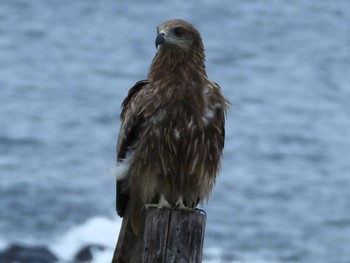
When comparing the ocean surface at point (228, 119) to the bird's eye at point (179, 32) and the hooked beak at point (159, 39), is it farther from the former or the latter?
the hooked beak at point (159, 39)

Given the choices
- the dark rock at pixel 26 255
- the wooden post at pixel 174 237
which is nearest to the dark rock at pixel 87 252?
the dark rock at pixel 26 255

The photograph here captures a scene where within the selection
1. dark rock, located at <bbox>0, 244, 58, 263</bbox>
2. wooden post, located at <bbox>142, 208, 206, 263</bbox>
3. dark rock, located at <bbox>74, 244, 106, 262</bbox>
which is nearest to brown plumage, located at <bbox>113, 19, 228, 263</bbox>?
wooden post, located at <bbox>142, 208, 206, 263</bbox>

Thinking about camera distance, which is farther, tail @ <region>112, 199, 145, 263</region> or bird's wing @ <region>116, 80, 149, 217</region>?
bird's wing @ <region>116, 80, 149, 217</region>

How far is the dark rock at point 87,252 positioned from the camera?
1429cm

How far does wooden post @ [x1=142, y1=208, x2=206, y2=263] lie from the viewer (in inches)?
299

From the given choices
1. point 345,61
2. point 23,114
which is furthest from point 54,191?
point 345,61

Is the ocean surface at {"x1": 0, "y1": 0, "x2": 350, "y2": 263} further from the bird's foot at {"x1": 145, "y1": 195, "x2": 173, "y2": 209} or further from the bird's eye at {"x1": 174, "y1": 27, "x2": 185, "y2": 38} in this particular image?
the bird's eye at {"x1": 174, "y1": 27, "x2": 185, "y2": 38}

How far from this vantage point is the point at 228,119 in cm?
1911

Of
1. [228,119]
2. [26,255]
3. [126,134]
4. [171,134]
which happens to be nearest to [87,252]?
[26,255]

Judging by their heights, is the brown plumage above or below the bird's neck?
below

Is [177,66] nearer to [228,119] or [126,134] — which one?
[126,134]

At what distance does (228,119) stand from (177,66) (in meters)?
10.0

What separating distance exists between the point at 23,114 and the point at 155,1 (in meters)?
5.03

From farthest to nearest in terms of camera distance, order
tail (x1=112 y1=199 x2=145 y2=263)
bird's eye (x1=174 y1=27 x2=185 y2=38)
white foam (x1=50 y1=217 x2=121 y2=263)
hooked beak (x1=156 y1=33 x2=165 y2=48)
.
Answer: white foam (x1=50 y1=217 x2=121 y2=263) < bird's eye (x1=174 y1=27 x2=185 y2=38) < hooked beak (x1=156 y1=33 x2=165 y2=48) < tail (x1=112 y1=199 x2=145 y2=263)
